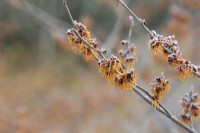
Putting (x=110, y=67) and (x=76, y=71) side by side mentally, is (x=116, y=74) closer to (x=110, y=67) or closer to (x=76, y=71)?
(x=110, y=67)

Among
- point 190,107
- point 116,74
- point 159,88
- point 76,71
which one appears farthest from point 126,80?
point 76,71

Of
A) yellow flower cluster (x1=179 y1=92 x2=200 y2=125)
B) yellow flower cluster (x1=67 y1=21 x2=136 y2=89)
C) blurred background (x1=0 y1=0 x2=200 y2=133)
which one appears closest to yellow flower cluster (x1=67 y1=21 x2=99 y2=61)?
yellow flower cluster (x1=67 y1=21 x2=136 y2=89)

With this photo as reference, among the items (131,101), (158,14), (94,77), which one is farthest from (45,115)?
(158,14)

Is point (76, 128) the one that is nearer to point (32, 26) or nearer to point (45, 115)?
point (45, 115)

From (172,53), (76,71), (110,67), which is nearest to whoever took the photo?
→ (110,67)

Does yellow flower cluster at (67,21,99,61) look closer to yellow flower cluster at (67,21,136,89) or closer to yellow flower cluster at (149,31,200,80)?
yellow flower cluster at (67,21,136,89)

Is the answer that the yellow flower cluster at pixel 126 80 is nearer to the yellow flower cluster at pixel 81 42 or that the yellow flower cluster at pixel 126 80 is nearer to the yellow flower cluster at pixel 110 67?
the yellow flower cluster at pixel 110 67
